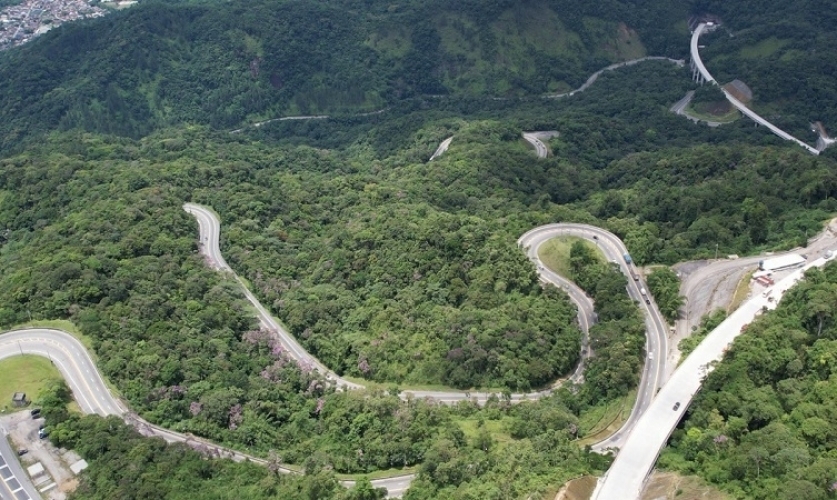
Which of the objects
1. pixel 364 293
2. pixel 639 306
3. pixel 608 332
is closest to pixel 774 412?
pixel 608 332

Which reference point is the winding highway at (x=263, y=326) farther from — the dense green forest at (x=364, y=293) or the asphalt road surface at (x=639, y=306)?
the dense green forest at (x=364, y=293)

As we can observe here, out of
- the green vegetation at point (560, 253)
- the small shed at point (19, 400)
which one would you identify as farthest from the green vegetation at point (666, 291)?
the small shed at point (19, 400)

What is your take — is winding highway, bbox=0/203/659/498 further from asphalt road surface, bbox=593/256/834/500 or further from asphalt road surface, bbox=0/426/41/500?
asphalt road surface, bbox=593/256/834/500

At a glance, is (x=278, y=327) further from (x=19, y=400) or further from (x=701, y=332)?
(x=701, y=332)

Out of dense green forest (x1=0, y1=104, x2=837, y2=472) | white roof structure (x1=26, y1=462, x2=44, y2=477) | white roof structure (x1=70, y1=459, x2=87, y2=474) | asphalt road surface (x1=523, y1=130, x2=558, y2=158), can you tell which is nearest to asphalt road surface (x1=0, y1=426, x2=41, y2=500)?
white roof structure (x1=26, y1=462, x2=44, y2=477)

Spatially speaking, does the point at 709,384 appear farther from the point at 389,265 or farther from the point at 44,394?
the point at 44,394

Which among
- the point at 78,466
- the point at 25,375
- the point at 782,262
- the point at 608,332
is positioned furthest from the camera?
the point at 782,262
